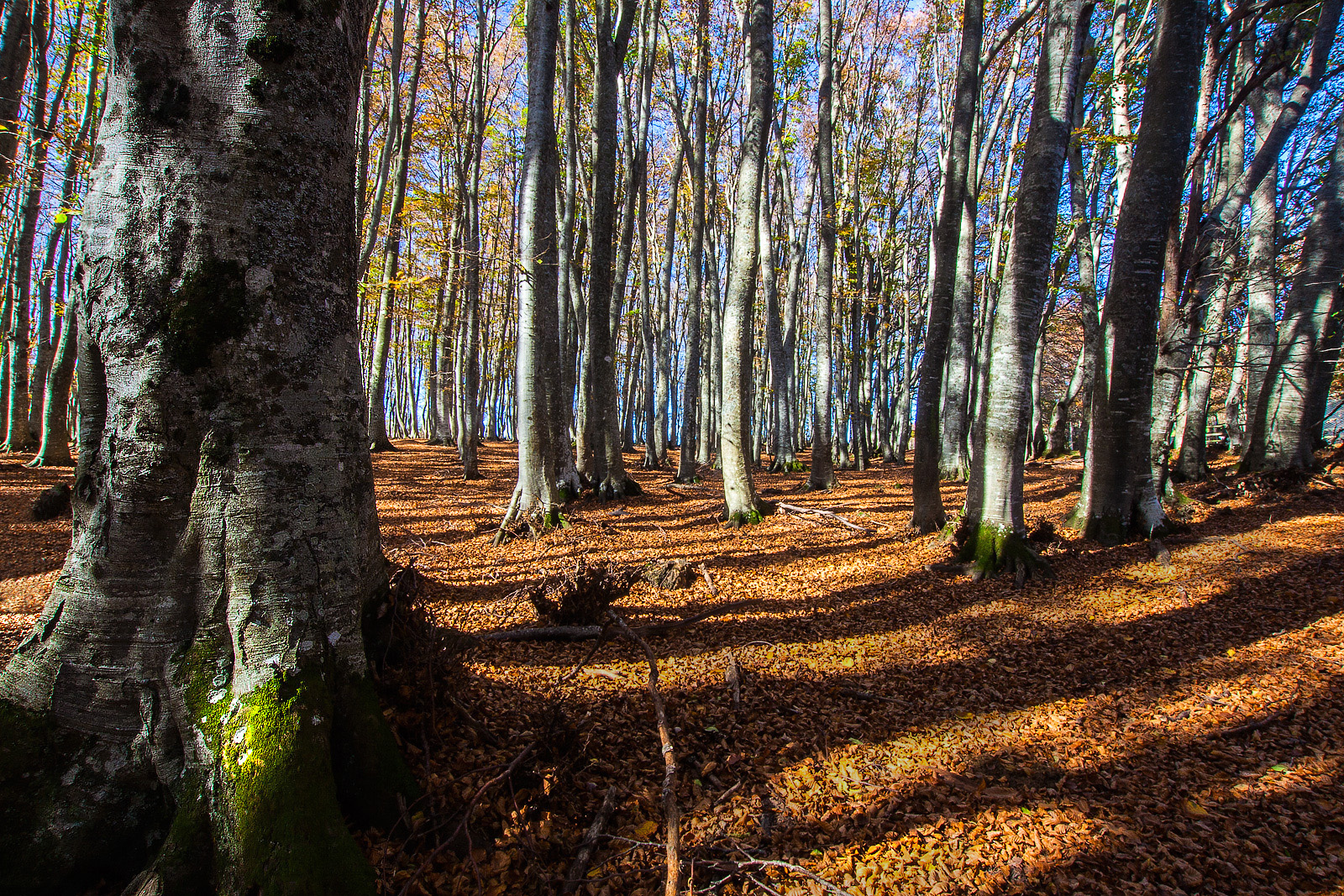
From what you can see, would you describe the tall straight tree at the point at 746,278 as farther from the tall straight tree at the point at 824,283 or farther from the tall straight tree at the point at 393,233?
the tall straight tree at the point at 393,233

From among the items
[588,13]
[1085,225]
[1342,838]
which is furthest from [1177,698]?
[588,13]

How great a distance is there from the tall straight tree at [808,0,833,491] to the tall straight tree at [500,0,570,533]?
6025 millimetres

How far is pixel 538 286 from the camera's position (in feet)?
22.8

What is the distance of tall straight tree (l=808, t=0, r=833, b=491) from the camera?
10.8 m

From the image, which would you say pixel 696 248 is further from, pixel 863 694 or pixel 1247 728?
pixel 1247 728

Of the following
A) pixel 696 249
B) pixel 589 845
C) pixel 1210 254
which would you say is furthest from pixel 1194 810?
pixel 696 249

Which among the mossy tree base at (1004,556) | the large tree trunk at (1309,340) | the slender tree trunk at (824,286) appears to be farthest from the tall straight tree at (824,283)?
the large tree trunk at (1309,340)

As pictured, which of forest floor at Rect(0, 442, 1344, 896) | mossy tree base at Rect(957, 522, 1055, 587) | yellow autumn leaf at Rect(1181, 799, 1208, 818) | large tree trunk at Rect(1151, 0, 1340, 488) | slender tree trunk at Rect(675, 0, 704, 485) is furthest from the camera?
slender tree trunk at Rect(675, 0, 704, 485)

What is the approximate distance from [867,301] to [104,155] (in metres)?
18.1

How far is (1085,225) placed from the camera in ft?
38.8

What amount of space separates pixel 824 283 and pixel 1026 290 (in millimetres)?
6450

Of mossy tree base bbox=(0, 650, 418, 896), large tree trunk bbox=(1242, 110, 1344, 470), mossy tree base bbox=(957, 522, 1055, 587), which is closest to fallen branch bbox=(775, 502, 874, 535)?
mossy tree base bbox=(957, 522, 1055, 587)

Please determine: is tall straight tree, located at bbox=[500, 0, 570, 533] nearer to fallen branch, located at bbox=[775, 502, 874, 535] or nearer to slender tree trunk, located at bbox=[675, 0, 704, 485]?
fallen branch, located at bbox=[775, 502, 874, 535]

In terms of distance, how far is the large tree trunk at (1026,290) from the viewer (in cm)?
517
